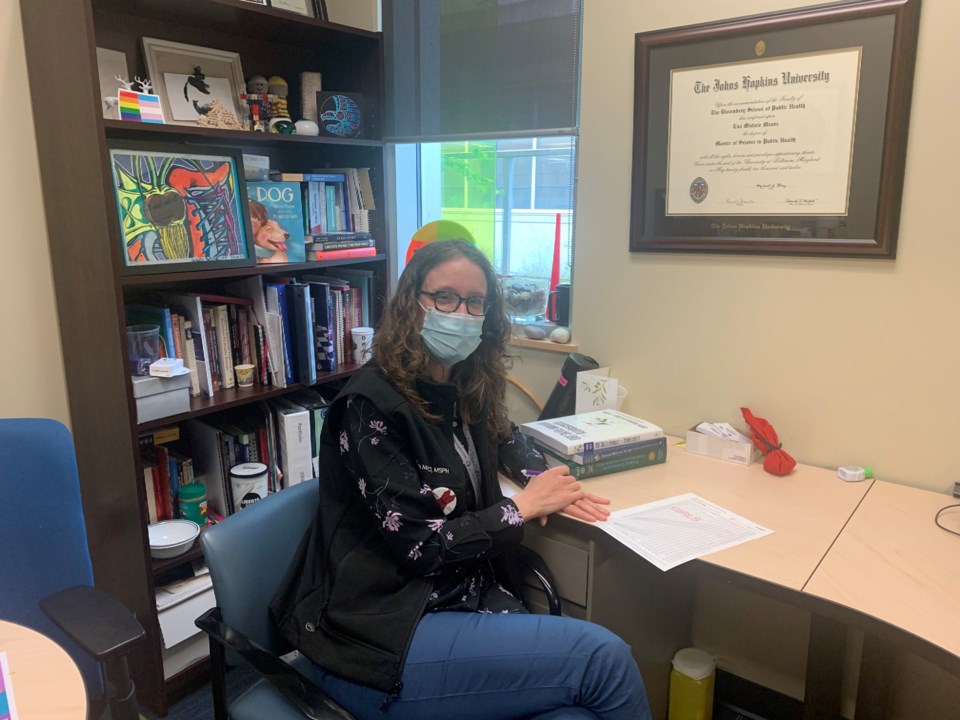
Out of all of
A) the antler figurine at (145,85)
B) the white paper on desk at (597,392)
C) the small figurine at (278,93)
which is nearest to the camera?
the antler figurine at (145,85)

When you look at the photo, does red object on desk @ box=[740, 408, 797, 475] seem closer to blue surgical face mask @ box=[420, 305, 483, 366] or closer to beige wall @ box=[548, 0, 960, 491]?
beige wall @ box=[548, 0, 960, 491]

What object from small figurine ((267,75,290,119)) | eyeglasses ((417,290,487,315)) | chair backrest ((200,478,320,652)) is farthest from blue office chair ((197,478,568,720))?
small figurine ((267,75,290,119))

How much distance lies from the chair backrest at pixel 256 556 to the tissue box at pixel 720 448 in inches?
41.4

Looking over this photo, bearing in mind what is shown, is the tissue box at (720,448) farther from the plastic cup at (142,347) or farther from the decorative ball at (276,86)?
the decorative ball at (276,86)

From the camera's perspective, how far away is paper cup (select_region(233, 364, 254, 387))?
2.21 m

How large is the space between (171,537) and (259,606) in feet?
2.67

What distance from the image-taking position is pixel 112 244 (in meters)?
1.75

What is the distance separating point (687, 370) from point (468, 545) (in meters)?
0.96

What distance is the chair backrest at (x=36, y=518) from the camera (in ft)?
4.59

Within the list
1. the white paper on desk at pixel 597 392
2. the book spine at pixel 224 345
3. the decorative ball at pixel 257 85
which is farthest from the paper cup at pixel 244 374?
the white paper on desk at pixel 597 392

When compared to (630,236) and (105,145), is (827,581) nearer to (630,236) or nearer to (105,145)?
(630,236)

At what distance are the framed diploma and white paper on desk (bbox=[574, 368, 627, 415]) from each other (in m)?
0.39

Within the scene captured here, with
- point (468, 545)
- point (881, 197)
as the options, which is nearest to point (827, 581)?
point (468, 545)

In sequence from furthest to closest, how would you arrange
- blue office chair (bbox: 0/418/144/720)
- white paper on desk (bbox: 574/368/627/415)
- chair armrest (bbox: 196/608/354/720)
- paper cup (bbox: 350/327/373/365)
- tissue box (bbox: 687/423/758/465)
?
1. paper cup (bbox: 350/327/373/365)
2. white paper on desk (bbox: 574/368/627/415)
3. tissue box (bbox: 687/423/758/465)
4. blue office chair (bbox: 0/418/144/720)
5. chair armrest (bbox: 196/608/354/720)
